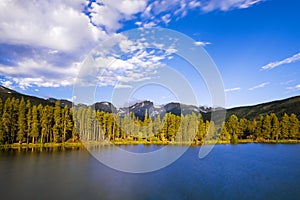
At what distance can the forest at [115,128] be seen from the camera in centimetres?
4538

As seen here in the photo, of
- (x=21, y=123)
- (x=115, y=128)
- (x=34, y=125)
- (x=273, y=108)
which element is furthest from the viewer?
(x=273, y=108)

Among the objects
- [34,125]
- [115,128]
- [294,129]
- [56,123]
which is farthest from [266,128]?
[34,125]

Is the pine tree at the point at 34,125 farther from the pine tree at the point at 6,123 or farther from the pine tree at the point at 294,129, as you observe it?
the pine tree at the point at 294,129

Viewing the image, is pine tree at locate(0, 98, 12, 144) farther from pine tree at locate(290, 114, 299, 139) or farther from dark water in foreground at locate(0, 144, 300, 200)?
pine tree at locate(290, 114, 299, 139)

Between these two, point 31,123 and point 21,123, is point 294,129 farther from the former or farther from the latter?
point 21,123

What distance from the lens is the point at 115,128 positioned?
2372 inches

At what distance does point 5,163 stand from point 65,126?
2330 cm

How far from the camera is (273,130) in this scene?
211 ft

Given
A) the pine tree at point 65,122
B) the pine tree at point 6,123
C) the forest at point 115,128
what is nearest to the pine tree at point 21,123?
the forest at point 115,128

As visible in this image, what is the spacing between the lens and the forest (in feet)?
149

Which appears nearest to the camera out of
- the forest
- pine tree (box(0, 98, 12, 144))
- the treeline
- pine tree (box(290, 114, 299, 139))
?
pine tree (box(0, 98, 12, 144))

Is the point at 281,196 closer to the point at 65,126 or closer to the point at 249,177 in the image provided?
the point at 249,177

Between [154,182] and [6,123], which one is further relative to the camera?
[6,123]

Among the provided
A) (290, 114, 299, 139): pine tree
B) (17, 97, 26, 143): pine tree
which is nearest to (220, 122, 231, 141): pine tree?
(290, 114, 299, 139): pine tree
